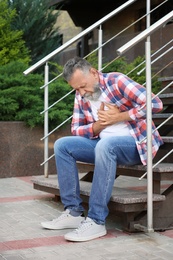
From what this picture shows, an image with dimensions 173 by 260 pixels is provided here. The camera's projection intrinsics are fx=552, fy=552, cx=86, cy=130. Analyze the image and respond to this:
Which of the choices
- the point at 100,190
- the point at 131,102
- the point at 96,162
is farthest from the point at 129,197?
the point at 131,102

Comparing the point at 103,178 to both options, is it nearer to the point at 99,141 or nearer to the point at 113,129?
the point at 99,141

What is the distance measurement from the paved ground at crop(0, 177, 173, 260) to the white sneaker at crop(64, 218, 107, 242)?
1.5 inches

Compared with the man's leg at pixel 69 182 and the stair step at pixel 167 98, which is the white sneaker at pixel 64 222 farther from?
the stair step at pixel 167 98

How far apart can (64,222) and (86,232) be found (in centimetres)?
37

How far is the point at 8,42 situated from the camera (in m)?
8.23

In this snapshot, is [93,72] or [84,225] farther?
[93,72]

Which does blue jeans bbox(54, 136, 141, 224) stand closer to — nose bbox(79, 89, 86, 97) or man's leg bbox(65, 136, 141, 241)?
man's leg bbox(65, 136, 141, 241)

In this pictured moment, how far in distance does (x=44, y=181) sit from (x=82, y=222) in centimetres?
118

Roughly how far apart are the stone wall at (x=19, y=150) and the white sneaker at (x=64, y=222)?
8.73 feet

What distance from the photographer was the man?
3.80 m

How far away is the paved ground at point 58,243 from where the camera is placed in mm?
3408

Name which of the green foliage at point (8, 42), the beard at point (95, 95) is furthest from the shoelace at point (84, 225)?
the green foliage at point (8, 42)

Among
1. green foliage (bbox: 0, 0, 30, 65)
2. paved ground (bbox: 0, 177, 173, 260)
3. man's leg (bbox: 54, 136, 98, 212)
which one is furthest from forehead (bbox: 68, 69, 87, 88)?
green foliage (bbox: 0, 0, 30, 65)

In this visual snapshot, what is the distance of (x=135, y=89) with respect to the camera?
155 inches
